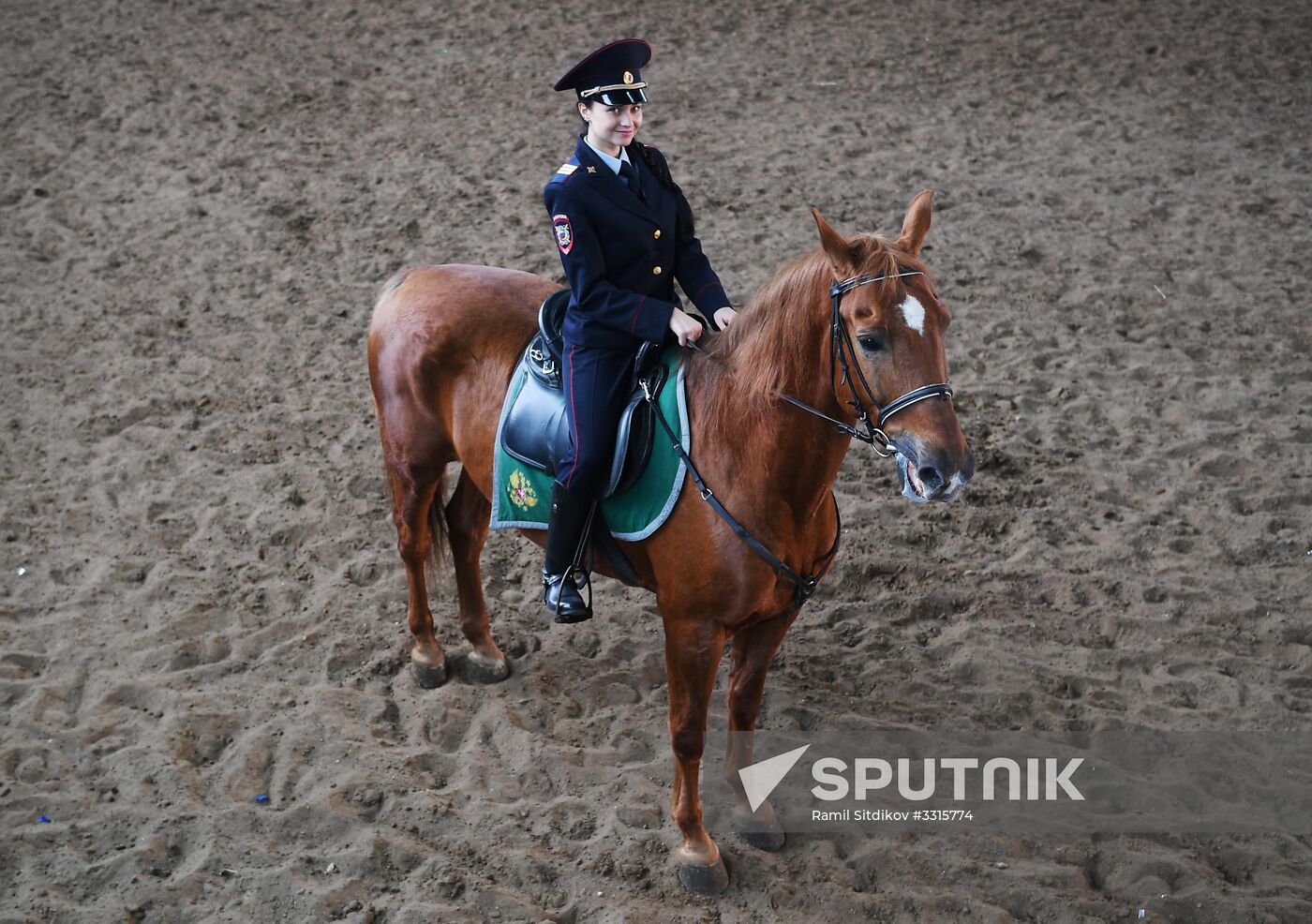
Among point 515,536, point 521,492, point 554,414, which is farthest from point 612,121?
point 515,536

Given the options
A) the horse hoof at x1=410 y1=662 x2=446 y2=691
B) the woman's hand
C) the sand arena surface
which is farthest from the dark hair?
the horse hoof at x1=410 y1=662 x2=446 y2=691

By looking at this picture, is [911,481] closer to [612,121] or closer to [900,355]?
[900,355]

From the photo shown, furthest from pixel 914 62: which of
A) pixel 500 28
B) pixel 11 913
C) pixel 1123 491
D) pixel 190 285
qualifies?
pixel 11 913

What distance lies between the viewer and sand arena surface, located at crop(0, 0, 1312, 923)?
380 cm

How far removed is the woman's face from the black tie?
3.8 inches

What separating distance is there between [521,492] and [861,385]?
1.43 m

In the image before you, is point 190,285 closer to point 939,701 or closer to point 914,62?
point 939,701

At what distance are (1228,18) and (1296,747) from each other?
9291 millimetres

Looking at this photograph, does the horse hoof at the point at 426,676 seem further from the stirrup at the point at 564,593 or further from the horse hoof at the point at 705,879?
the horse hoof at the point at 705,879

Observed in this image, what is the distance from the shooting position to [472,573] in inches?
182

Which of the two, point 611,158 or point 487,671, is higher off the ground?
point 611,158

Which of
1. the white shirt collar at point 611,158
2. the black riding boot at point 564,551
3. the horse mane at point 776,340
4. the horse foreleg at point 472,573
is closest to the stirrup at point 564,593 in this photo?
the black riding boot at point 564,551

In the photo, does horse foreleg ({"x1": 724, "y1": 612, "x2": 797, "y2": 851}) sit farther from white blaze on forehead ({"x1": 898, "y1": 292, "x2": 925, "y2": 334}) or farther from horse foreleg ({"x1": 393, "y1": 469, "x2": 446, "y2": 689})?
horse foreleg ({"x1": 393, "y1": 469, "x2": 446, "y2": 689})

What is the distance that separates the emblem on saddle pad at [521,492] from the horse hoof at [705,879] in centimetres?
141
